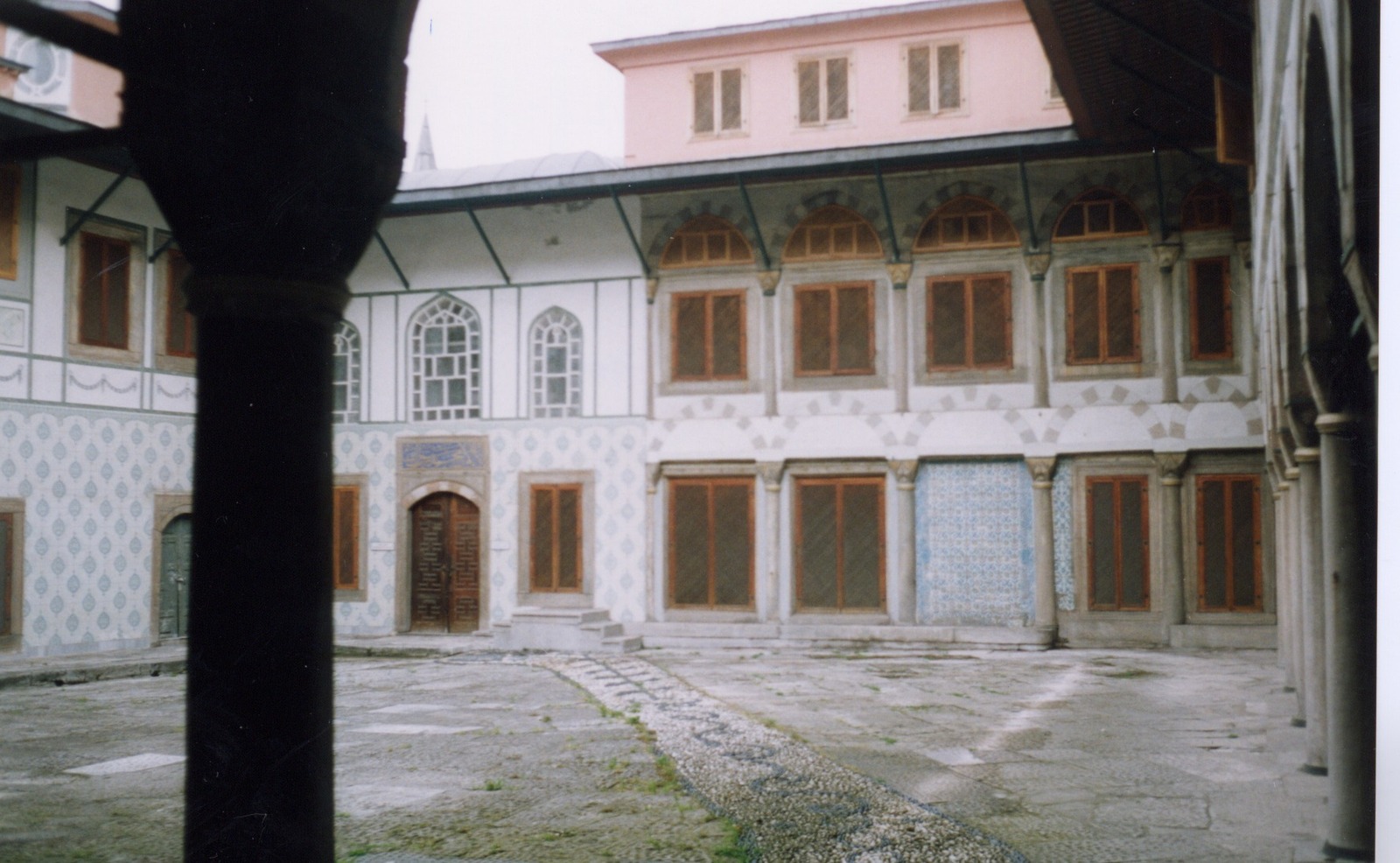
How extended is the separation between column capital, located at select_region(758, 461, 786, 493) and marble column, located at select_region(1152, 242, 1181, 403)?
509 cm

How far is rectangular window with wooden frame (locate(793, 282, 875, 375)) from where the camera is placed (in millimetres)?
16891

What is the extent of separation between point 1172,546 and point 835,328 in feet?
17.2

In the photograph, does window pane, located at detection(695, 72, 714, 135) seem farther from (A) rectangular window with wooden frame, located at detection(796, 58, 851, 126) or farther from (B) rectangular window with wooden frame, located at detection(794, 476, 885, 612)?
(B) rectangular window with wooden frame, located at detection(794, 476, 885, 612)

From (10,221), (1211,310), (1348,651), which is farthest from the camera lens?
(1211,310)

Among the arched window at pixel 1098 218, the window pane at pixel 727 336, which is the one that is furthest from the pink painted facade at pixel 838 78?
the window pane at pixel 727 336

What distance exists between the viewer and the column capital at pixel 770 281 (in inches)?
677

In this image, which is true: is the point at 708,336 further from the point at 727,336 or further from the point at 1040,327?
the point at 1040,327

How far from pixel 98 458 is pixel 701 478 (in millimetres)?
12409

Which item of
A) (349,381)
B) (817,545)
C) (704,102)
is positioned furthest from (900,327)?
(349,381)

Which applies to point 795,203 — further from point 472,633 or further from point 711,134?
point 472,633

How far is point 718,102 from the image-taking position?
59.0ft

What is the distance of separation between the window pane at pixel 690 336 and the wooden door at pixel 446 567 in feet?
12.8

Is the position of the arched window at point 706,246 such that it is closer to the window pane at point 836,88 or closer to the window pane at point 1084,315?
the window pane at point 836,88

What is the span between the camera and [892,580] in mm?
16438
